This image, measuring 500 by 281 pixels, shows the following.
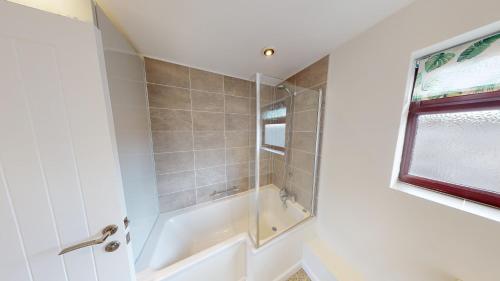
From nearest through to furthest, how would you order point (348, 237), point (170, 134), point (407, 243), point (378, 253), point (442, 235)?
point (442, 235) → point (407, 243) → point (378, 253) → point (348, 237) → point (170, 134)

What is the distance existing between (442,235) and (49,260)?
1941 millimetres

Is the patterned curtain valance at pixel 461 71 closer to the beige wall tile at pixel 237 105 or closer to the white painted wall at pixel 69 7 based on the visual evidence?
the beige wall tile at pixel 237 105

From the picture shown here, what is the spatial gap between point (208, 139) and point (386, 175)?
1.69m

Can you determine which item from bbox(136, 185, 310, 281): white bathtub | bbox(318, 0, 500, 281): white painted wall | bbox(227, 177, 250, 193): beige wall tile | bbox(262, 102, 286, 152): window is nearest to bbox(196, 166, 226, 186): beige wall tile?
bbox(227, 177, 250, 193): beige wall tile

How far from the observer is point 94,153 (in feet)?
2.07

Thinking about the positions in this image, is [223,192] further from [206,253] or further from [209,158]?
[206,253]

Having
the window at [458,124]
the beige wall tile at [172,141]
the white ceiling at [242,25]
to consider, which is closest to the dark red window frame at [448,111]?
the window at [458,124]

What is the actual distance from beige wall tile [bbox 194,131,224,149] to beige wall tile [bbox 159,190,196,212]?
0.61 m

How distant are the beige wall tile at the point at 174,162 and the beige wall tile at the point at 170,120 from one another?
30cm

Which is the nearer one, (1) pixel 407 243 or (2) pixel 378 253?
(1) pixel 407 243

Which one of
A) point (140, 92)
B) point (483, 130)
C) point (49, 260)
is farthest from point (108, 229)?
point (483, 130)

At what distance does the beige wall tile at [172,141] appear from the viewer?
1.47m

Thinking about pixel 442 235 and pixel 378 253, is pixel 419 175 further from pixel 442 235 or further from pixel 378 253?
pixel 378 253

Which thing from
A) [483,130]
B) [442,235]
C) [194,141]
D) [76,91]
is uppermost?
[76,91]
